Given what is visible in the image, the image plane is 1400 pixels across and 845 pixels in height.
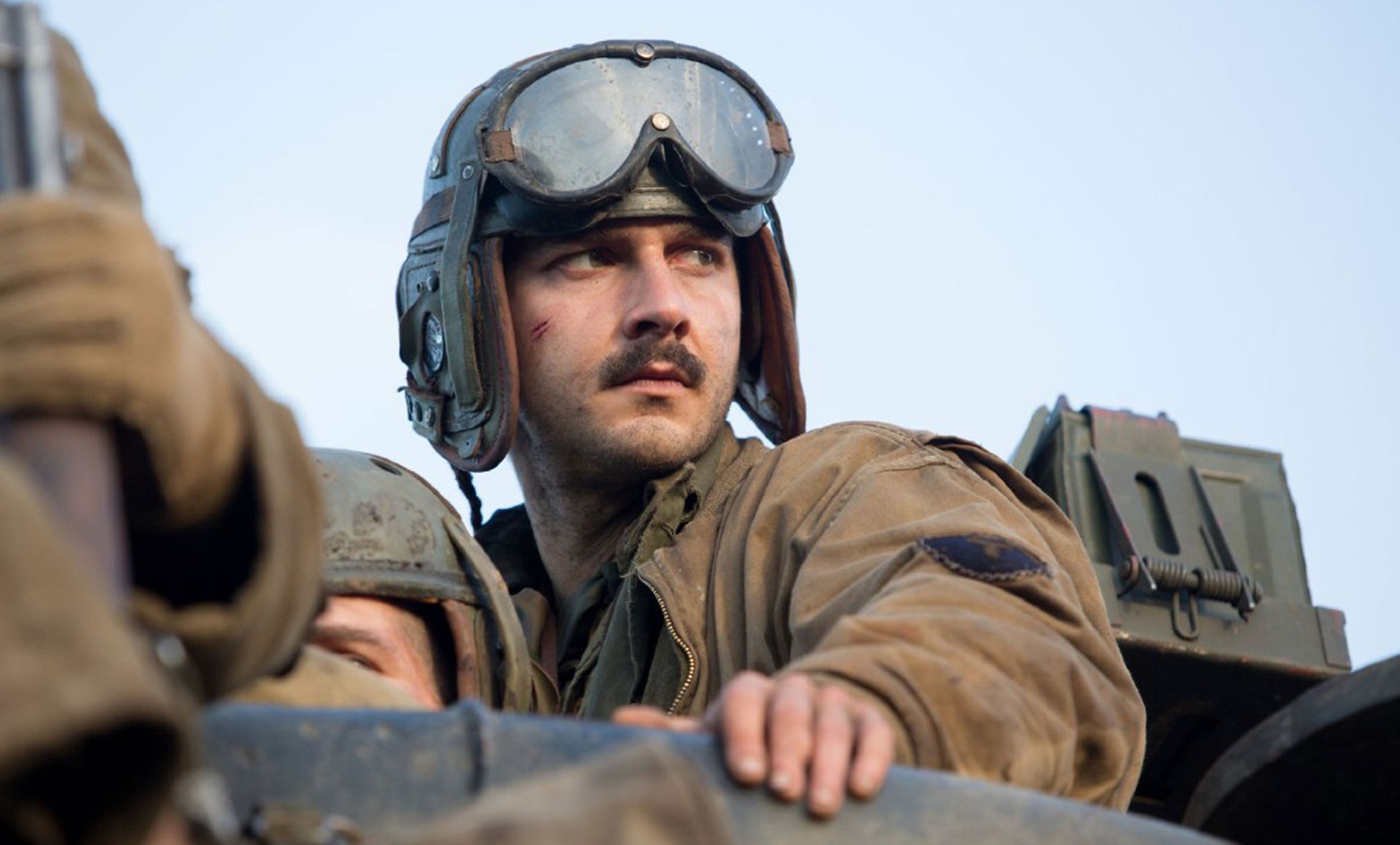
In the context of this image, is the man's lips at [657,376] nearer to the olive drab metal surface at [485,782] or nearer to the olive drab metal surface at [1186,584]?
the olive drab metal surface at [1186,584]

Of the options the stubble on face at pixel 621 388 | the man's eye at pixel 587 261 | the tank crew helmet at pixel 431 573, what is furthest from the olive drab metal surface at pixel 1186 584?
the tank crew helmet at pixel 431 573

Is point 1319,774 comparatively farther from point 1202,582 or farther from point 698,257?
point 698,257

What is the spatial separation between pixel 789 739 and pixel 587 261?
3.35 metres

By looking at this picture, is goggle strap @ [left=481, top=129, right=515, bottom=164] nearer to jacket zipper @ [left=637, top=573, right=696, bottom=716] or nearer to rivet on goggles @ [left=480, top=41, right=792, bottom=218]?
rivet on goggles @ [left=480, top=41, right=792, bottom=218]

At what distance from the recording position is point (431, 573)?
5.02 metres

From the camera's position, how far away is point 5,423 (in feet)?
7.26

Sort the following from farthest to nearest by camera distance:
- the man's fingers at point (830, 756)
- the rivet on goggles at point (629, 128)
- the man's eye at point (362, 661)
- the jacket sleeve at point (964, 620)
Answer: the rivet on goggles at point (629, 128), the man's eye at point (362, 661), the jacket sleeve at point (964, 620), the man's fingers at point (830, 756)

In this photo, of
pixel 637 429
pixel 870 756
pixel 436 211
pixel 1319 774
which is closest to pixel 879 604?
pixel 870 756

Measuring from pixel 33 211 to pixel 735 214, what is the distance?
432 centimetres

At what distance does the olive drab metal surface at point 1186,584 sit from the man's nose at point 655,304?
5.22ft

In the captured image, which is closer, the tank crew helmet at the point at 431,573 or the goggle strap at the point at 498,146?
the tank crew helmet at the point at 431,573

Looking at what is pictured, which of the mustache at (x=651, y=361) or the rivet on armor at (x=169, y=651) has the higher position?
the mustache at (x=651, y=361)

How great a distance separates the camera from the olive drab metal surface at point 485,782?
9.71 ft

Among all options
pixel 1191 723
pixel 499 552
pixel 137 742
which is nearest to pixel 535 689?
pixel 499 552
